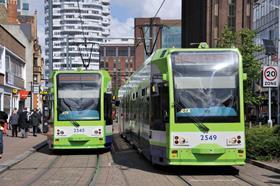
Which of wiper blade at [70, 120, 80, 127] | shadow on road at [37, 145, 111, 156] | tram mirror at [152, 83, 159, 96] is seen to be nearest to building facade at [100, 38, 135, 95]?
shadow on road at [37, 145, 111, 156]

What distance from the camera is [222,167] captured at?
661 inches

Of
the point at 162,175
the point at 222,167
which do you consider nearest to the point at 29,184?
the point at 162,175

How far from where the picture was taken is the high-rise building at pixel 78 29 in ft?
238

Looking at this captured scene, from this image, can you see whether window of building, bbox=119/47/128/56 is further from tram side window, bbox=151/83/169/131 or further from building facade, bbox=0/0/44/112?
tram side window, bbox=151/83/169/131

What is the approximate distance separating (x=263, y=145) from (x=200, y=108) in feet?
12.1

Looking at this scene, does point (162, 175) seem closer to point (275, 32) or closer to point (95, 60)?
point (275, 32)

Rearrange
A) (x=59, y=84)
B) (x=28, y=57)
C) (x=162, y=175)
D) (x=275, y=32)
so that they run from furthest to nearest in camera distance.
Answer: (x=28, y=57) → (x=275, y=32) → (x=59, y=84) → (x=162, y=175)

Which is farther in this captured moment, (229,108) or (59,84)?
(59,84)

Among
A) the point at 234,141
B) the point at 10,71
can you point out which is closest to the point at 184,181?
the point at 234,141

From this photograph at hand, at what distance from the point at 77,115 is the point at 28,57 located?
56325mm

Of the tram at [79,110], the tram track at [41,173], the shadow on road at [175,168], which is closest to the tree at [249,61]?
the tram at [79,110]

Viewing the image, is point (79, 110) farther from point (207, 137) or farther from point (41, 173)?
point (207, 137)

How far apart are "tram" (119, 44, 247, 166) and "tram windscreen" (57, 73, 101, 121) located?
6.85m

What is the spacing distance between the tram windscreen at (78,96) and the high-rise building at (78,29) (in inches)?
1618
